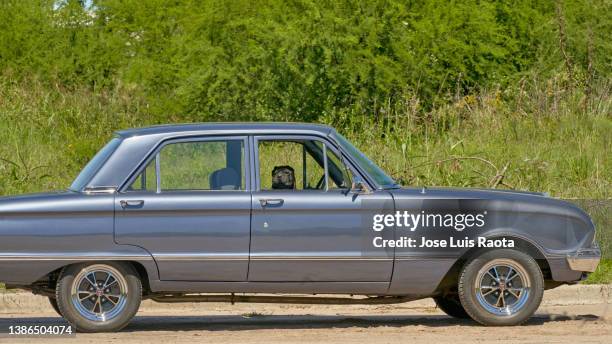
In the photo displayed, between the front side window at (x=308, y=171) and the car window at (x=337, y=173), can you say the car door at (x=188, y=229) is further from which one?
the car window at (x=337, y=173)

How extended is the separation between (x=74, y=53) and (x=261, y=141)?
57.8 feet

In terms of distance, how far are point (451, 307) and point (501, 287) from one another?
92cm

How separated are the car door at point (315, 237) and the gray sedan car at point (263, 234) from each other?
1 cm

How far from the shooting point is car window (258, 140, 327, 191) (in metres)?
9.36

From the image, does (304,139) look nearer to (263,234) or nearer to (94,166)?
(263,234)

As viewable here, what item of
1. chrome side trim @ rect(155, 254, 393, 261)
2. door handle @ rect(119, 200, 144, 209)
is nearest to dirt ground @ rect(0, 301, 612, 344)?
chrome side trim @ rect(155, 254, 393, 261)

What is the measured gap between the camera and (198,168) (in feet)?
30.4

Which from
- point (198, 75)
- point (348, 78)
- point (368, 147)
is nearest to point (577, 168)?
point (368, 147)

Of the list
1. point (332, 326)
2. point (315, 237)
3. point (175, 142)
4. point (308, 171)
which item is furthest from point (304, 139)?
point (332, 326)

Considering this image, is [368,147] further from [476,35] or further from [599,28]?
[599,28]

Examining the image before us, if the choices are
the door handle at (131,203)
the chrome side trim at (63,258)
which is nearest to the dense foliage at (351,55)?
the door handle at (131,203)

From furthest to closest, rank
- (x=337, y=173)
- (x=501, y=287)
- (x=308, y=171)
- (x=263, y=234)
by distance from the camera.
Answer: (x=308, y=171) → (x=501, y=287) → (x=337, y=173) → (x=263, y=234)

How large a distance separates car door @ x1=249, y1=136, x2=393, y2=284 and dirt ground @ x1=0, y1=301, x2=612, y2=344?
1.57 ft

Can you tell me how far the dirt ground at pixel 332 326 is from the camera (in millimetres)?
8891
